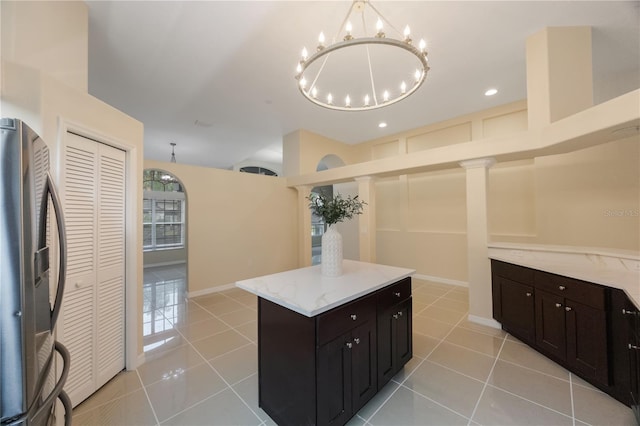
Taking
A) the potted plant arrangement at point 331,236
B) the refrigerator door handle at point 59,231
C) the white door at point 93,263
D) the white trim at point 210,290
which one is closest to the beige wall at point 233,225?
the white trim at point 210,290

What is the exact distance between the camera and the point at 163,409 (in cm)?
177

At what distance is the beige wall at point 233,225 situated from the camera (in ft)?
14.2

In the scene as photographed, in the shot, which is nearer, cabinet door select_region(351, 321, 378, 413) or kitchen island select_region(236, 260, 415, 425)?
kitchen island select_region(236, 260, 415, 425)

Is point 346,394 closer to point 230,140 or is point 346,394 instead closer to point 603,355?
point 603,355

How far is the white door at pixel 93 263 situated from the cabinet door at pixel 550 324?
399 cm

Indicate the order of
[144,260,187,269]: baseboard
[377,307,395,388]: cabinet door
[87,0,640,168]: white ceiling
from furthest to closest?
[144,260,187,269]: baseboard < [87,0,640,168]: white ceiling < [377,307,395,388]: cabinet door

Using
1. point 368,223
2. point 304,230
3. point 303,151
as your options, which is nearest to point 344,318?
point 368,223

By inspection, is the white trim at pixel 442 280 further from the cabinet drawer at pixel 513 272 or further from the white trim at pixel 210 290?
the white trim at pixel 210 290

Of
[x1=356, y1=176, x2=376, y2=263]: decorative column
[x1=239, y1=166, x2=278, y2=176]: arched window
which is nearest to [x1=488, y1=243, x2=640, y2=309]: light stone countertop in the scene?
[x1=356, y1=176, x2=376, y2=263]: decorative column

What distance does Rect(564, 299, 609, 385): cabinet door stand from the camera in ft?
6.10

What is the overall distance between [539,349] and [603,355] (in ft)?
2.02

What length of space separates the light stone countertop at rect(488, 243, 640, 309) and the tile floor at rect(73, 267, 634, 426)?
879 mm

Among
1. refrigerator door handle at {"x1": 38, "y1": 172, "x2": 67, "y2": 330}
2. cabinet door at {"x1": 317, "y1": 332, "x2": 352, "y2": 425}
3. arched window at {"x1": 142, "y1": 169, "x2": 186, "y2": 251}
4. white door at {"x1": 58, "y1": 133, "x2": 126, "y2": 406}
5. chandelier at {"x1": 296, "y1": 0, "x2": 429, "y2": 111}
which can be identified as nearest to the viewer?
refrigerator door handle at {"x1": 38, "y1": 172, "x2": 67, "y2": 330}

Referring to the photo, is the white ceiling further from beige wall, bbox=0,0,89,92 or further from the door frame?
the door frame
